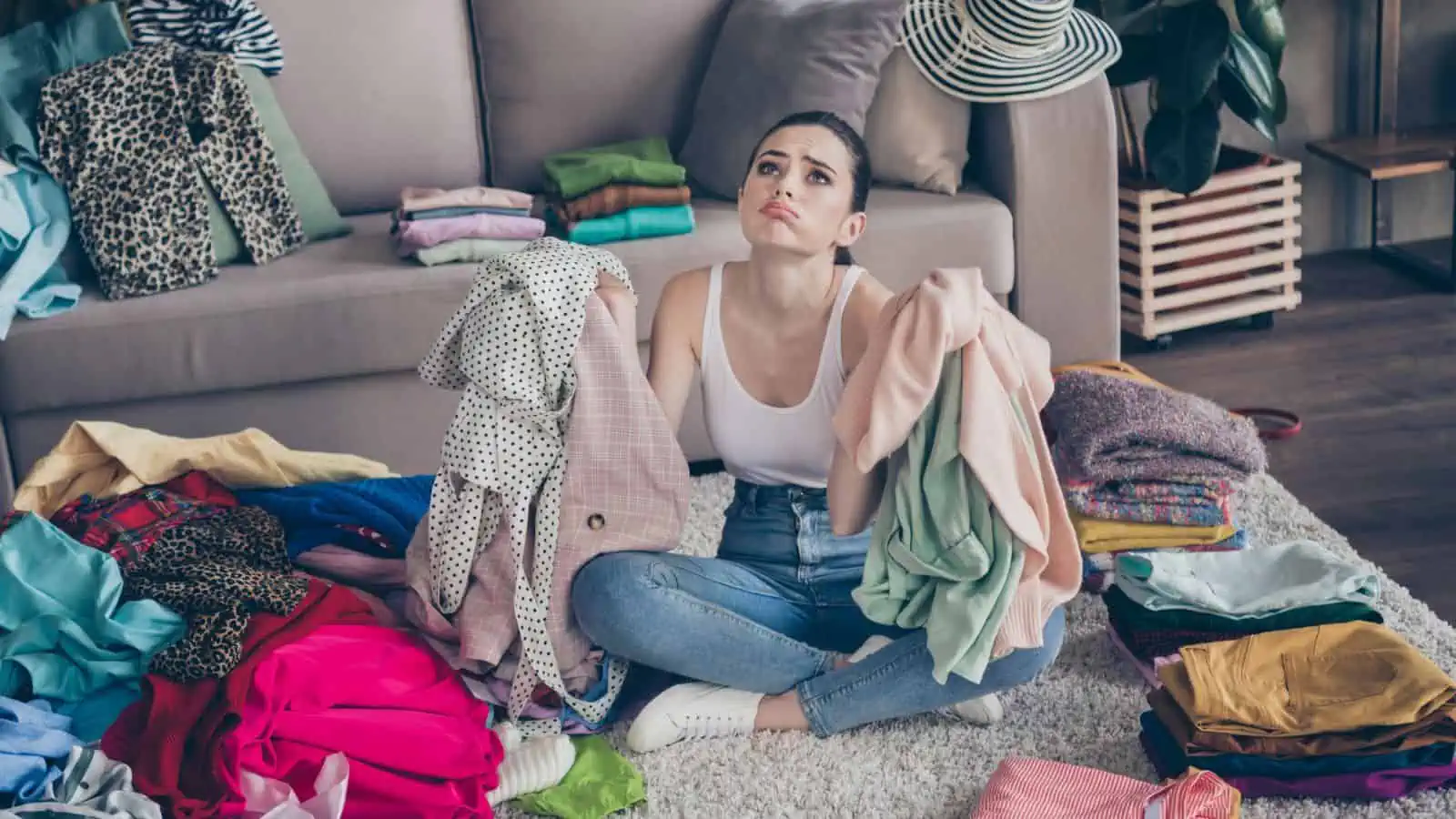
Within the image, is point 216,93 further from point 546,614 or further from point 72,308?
point 546,614

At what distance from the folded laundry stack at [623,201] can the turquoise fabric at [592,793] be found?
116cm

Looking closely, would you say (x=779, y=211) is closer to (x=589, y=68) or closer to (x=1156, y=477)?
(x=1156, y=477)

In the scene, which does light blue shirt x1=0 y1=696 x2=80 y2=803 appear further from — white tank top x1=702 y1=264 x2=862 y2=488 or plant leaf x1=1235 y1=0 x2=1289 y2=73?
plant leaf x1=1235 y1=0 x2=1289 y2=73

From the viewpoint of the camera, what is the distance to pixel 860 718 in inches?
85.4

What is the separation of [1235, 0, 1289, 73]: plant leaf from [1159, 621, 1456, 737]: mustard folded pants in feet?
5.73

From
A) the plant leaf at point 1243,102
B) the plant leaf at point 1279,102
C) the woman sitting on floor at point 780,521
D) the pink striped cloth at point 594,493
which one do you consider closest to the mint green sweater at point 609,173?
the woman sitting on floor at point 780,521

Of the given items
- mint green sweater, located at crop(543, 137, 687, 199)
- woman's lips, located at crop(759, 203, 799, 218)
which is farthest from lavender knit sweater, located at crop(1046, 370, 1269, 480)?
mint green sweater, located at crop(543, 137, 687, 199)

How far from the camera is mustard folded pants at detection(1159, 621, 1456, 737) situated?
196 cm

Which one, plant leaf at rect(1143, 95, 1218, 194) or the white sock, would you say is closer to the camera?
the white sock

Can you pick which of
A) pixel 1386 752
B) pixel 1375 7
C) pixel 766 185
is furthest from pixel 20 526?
pixel 1375 7

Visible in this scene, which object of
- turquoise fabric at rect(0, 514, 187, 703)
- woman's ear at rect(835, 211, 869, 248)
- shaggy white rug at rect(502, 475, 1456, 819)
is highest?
woman's ear at rect(835, 211, 869, 248)

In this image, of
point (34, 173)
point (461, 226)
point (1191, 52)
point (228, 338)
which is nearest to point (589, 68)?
point (461, 226)

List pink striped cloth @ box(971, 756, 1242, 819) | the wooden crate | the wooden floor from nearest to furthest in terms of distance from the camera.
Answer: pink striped cloth @ box(971, 756, 1242, 819)
the wooden floor
the wooden crate

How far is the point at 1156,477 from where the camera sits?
2473 millimetres
